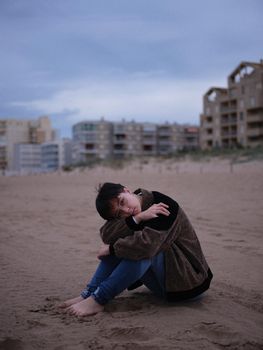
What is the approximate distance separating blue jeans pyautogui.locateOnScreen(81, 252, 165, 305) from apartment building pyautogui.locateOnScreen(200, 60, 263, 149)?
47180 millimetres

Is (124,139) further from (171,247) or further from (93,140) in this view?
(171,247)

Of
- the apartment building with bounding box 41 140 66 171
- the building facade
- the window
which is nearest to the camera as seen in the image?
the window

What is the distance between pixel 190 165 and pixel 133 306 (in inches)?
872

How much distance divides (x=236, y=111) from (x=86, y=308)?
57.5 meters

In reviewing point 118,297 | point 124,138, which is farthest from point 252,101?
point 118,297

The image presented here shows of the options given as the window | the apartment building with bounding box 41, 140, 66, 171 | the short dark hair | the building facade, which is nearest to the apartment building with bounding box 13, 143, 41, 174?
the apartment building with bounding box 41, 140, 66, 171

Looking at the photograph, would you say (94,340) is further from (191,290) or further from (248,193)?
(248,193)

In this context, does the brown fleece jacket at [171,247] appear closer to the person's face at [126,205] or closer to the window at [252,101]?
the person's face at [126,205]

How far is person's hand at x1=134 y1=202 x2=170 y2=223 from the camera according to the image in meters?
3.19

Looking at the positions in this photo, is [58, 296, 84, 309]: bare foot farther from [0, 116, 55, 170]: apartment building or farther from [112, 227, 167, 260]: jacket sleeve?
[0, 116, 55, 170]: apartment building

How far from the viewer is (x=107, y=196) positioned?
3.30 metres

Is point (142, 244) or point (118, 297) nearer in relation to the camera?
point (142, 244)

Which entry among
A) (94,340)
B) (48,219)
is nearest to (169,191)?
(48,219)

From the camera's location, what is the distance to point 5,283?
4223 mm
